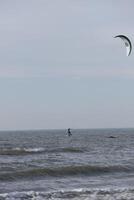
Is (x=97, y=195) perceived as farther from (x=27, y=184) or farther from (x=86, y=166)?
(x=86, y=166)

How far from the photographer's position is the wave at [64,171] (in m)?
26.0

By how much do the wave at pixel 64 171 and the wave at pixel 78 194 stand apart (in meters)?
5.73

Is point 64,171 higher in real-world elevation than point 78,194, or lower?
higher

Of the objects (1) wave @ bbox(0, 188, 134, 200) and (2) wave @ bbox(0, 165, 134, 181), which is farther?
(2) wave @ bbox(0, 165, 134, 181)

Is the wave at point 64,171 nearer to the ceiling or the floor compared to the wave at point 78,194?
nearer to the ceiling

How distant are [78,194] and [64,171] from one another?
28.1ft

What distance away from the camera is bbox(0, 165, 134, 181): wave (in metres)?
Result: 26.0

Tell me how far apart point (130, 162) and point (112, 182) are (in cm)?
1037

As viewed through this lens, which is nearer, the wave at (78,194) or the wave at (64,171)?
the wave at (78,194)

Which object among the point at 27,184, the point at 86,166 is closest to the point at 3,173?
the point at 27,184

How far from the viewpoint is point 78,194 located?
63.9 ft

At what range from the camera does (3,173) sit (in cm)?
2633

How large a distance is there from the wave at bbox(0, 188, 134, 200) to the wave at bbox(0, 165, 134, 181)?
5.73 m

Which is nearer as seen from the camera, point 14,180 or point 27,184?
point 27,184
